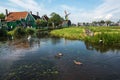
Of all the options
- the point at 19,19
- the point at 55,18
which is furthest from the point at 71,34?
the point at 55,18

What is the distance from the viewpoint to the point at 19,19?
256 feet

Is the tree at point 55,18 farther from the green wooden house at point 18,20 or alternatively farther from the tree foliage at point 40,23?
the green wooden house at point 18,20

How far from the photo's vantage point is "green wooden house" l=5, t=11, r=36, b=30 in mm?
76906

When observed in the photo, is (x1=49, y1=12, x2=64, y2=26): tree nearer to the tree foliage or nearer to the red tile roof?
the tree foliage

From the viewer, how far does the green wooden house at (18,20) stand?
76906 millimetres

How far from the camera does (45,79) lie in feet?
44.0

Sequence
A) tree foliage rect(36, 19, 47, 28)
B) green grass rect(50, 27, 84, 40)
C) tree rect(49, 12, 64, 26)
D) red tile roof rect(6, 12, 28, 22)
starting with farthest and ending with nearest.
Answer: tree rect(49, 12, 64, 26)
tree foliage rect(36, 19, 47, 28)
red tile roof rect(6, 12, 28, 22)
green grass rect(50, 27, 84, 40)

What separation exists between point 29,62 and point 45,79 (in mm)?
5322

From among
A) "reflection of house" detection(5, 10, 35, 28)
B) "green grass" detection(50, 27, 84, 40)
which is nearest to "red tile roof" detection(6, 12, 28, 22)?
"reflection of house" detection(5, 10, 35, 28)

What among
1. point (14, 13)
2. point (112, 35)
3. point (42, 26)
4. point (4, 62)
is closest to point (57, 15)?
point (42, 26)

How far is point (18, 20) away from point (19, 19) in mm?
712

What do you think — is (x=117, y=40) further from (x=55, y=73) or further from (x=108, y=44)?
(x=55, y=73)

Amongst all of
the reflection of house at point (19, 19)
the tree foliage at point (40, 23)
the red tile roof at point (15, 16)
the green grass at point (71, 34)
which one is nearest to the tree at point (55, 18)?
the tree foliage at point (40, 23)

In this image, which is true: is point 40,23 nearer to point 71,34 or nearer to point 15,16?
point 15,16
